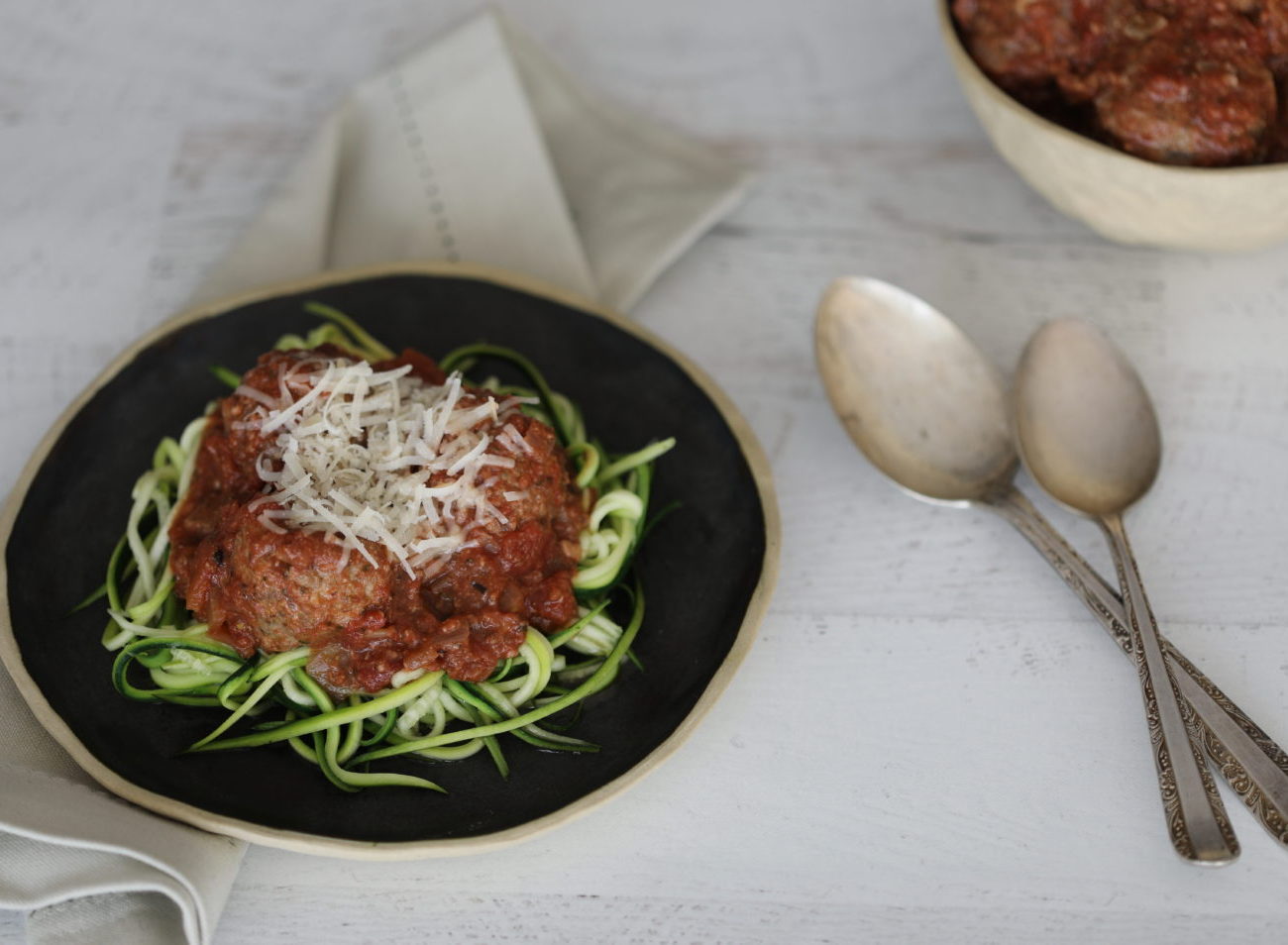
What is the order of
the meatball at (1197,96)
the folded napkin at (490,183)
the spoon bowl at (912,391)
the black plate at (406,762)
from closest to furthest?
the black plate at (406,762)
the meatball at (1197,96)
the spoon bowl at (912,391)
the folded napkin at (490,183)

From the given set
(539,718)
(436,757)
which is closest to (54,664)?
(436,757)

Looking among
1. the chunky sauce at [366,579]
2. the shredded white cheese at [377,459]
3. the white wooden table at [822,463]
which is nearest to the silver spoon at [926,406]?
the white wooden table at [822,463]

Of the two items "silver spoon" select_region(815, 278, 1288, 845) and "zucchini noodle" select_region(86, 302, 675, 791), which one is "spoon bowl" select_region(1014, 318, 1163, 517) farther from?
"zucchini noodle" select_region(86, 302, 675, 791)

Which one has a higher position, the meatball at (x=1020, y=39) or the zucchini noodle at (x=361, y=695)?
the meatball at (x=1020, y=39)

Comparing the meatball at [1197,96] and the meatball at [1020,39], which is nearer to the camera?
the meatball at [1197,96]

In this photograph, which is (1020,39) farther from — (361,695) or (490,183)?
(361,695)

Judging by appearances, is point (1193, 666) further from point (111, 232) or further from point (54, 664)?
point (111, 232)

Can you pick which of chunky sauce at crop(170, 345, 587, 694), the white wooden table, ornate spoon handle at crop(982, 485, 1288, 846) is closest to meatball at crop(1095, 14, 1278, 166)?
the white wooden table

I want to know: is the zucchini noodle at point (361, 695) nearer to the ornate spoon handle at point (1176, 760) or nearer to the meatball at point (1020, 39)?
the ornate spoon handle at point (1176, 760)
